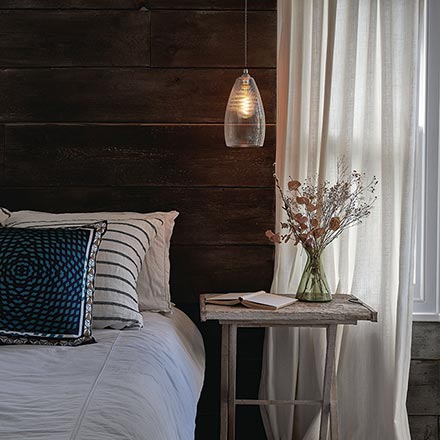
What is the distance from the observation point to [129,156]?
301cm

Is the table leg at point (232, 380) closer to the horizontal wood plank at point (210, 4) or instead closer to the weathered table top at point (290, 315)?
the weathered table top at point (290, 315)

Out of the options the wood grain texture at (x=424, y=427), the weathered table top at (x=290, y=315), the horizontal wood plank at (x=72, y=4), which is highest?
the horizontal wood plank at (x=72, y=4)

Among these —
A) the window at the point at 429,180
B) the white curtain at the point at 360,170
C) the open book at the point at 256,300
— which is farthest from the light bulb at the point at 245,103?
Answer: the window at the point at 429,180

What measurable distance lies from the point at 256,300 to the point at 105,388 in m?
→ 1.05

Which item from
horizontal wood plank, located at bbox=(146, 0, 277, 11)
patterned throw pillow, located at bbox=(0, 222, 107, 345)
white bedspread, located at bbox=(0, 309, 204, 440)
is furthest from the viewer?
horizontal wood plank, located at bbox=(146, 0, 277, 11)

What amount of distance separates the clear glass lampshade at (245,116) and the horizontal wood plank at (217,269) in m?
0.46

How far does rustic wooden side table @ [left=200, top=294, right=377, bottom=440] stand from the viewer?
258 centimetres

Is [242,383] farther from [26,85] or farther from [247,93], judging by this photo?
[26,85]

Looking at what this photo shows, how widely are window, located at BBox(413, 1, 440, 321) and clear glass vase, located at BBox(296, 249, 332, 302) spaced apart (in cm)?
68

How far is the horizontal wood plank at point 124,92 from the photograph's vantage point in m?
3.01

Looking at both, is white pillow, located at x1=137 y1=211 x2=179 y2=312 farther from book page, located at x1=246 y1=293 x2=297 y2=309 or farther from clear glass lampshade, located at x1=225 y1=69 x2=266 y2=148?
clear glass lampshade, located at x1=225 y1=69 x2=266 y2=148

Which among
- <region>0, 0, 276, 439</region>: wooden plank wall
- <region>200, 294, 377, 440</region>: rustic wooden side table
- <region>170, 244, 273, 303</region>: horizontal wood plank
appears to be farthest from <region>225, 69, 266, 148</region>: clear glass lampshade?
<region>200, 294, 377, 440</region>: rustic wooden side table

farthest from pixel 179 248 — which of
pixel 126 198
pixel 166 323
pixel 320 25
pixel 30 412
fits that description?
pixel 30 412

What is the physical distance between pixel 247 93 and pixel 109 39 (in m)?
0.62
